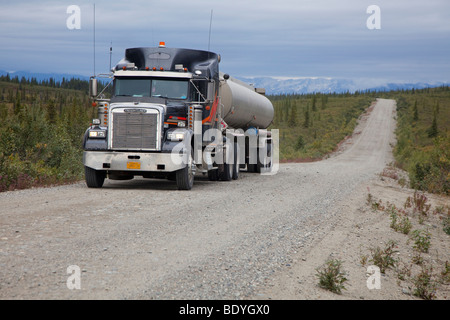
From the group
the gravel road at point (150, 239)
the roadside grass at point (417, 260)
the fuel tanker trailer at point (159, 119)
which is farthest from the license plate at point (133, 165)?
the roadside grass at point (417, 260)

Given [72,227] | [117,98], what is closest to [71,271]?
[72,227]

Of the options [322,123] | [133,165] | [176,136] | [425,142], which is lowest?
[425,142]

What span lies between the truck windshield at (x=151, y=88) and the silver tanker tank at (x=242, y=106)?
9.49 ft

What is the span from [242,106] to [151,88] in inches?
223

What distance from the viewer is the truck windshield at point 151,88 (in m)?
14.1

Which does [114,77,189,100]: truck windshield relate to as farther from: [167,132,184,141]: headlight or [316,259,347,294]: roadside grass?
[316,259,347,294]: roadside grass

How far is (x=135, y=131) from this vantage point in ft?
43.6

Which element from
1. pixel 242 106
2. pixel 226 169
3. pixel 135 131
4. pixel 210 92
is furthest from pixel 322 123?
pixel 135 131

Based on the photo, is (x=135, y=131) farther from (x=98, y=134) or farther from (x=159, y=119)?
(x=98, y=134)

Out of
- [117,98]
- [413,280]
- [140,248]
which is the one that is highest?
[117,98]

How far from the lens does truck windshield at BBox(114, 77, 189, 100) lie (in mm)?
14133

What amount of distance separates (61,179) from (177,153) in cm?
410
